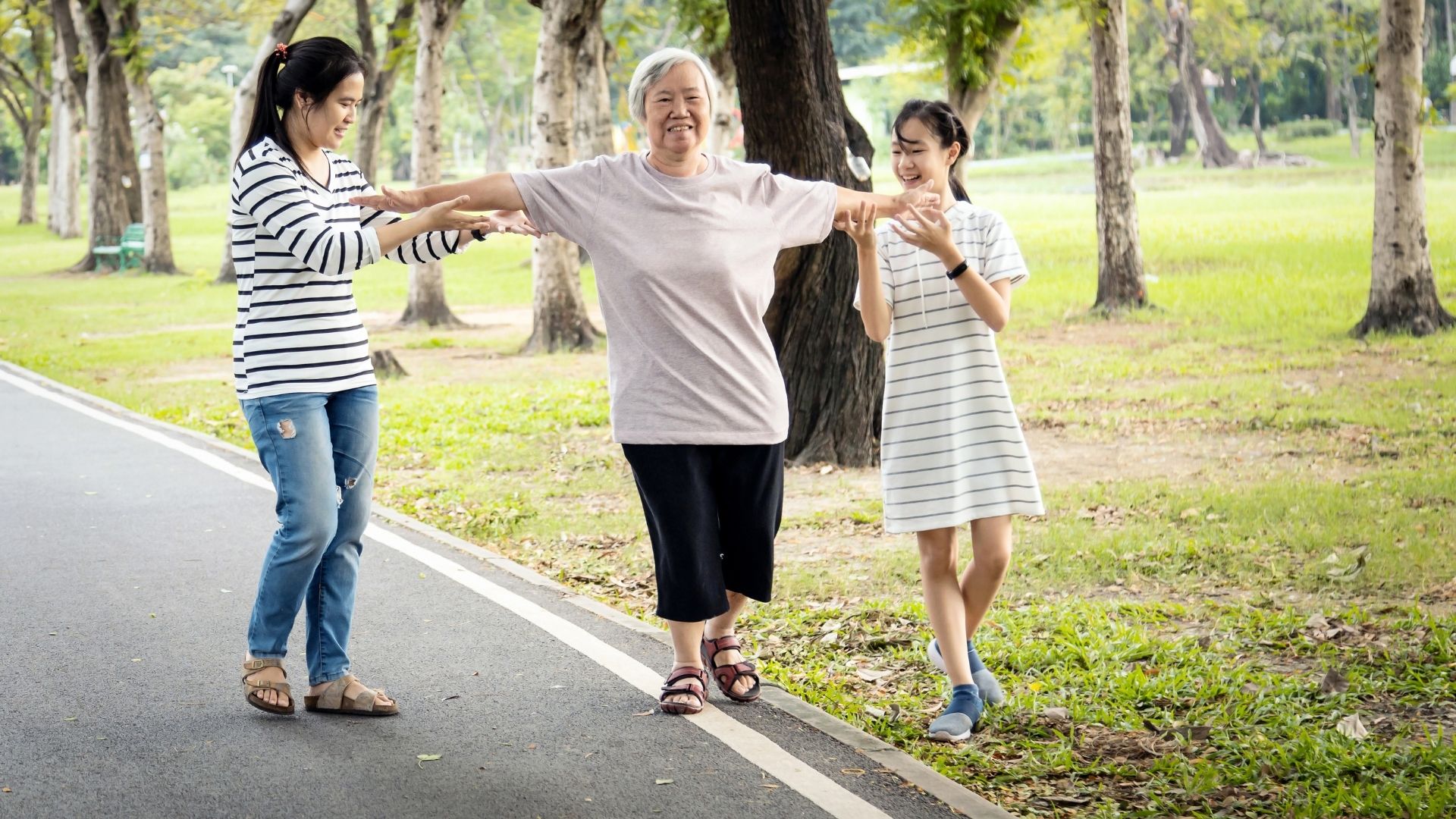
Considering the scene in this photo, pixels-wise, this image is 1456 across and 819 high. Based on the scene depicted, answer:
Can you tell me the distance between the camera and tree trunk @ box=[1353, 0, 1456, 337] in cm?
1569

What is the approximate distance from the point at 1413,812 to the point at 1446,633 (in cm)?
184

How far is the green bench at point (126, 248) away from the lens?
35.0 metres

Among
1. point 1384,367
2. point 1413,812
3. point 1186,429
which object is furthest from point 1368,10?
point 1413,812

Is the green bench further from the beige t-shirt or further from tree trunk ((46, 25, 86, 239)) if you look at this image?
the beige t-shirt

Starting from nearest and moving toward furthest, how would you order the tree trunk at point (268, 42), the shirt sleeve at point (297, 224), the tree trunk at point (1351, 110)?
the shirt sleeve at point (297, 224) < the tree trunk at point (268, 42) < the tree trunk at point (1351, 110)

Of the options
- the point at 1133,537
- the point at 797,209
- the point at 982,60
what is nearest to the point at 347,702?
the point at 797,209

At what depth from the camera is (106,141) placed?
112ft

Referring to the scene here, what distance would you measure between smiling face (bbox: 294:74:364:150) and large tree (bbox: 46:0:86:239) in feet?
110

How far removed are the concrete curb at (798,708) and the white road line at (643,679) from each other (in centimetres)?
19

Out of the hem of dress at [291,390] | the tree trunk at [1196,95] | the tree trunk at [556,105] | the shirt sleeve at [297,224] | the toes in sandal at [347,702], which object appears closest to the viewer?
the shirt sleeve at [297,224]

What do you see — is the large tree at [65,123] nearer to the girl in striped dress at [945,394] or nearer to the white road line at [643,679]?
the white road line at [643,679]

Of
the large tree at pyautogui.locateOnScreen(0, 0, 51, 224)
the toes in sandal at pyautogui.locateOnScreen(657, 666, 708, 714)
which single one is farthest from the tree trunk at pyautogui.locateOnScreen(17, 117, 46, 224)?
the toes in sandal at pyautogui.locateOnScreen(657, 666, 708, 714)

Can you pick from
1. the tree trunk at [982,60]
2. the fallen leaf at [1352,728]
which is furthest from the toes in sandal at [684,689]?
the tree trunk at [982,60]

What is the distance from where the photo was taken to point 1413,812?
14.0 ft
